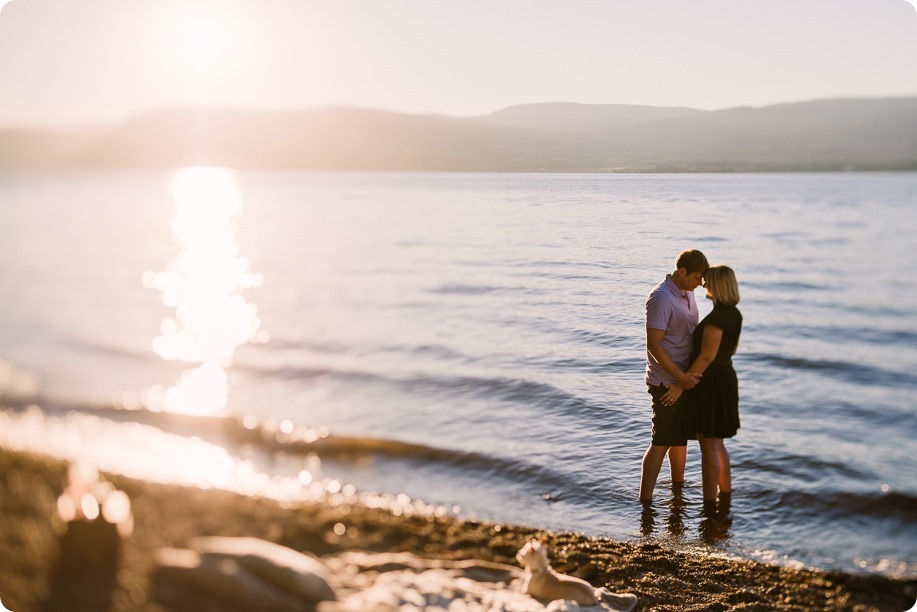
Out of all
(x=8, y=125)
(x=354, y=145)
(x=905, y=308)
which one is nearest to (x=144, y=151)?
(x=8, y=125)

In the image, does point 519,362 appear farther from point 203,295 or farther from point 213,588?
point 203,295

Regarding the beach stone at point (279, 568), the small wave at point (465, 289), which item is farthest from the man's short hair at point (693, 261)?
the small wave at point (465, 289)

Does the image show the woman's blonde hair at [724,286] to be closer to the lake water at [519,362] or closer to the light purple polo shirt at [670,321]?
the light purple polo shirt at [670,321]

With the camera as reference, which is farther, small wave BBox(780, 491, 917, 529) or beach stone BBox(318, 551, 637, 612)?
small wave BBox(780, 491, 917, 529)

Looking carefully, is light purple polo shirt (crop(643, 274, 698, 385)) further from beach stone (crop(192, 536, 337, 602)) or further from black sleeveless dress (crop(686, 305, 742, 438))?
beach stone (crop(192, 536, 337, 602))

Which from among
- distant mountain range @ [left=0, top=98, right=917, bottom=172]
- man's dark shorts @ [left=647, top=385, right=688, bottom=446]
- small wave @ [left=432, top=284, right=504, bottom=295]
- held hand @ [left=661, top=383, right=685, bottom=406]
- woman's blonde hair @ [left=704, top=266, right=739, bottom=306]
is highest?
distant mountain range @ [left=0, top=98, right=917, bottom=172]

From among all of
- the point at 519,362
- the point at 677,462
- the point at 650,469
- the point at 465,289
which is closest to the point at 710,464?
the point at 677,462

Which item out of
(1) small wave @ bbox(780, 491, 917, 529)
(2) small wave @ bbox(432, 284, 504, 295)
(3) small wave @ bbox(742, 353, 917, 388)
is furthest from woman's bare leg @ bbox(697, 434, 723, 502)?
(3) small wave @ bbox(742, 353, 917, 388)

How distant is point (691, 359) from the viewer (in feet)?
14.9

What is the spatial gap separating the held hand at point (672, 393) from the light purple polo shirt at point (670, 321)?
4cm

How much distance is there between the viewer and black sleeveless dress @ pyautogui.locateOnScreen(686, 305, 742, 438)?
4.42 metres

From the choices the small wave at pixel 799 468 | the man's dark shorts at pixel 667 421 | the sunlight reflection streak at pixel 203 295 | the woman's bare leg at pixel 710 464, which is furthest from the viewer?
the sunlight reflection streak at pixel 203 295

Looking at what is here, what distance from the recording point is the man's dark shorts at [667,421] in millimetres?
4609

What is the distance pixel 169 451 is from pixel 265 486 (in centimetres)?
110
